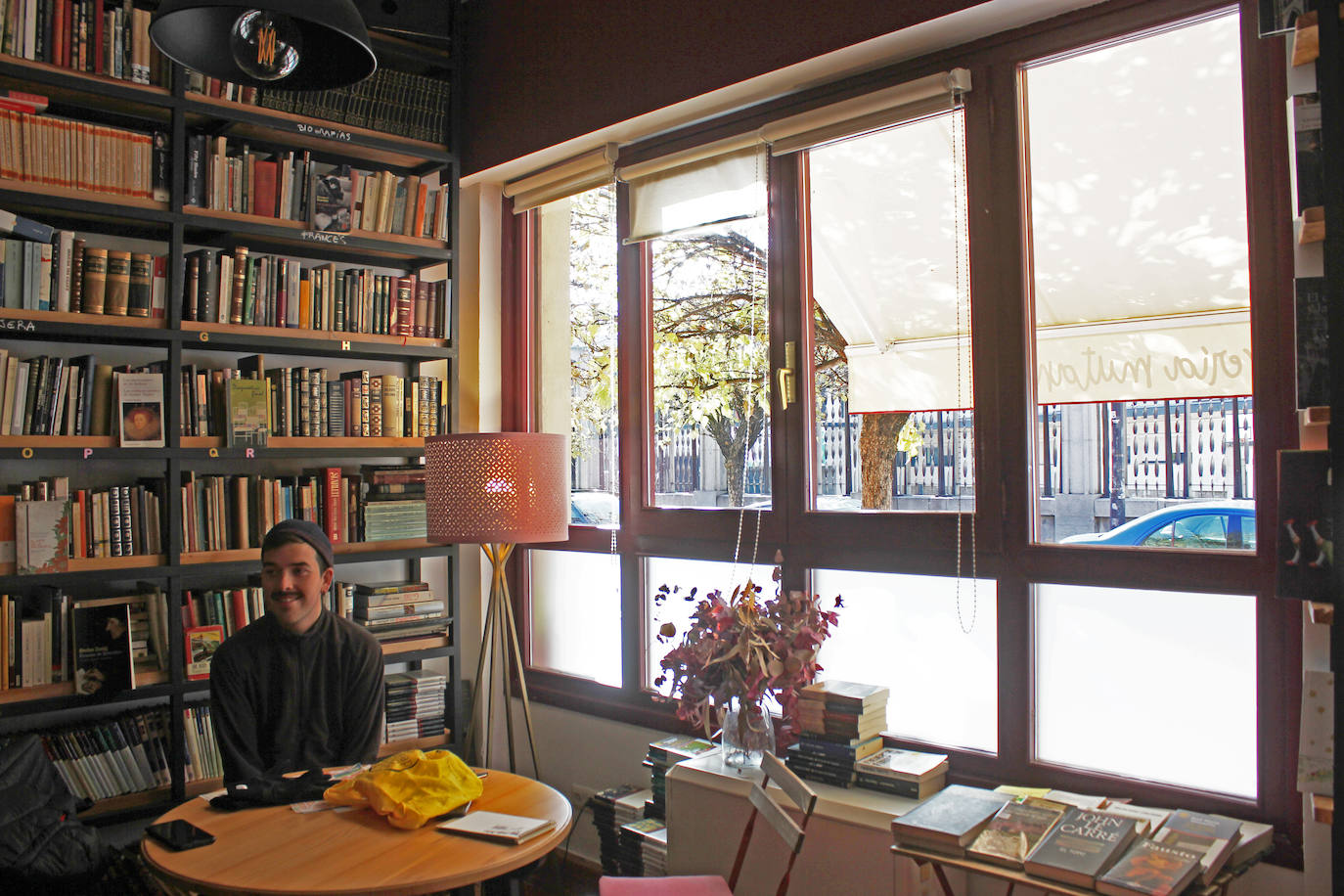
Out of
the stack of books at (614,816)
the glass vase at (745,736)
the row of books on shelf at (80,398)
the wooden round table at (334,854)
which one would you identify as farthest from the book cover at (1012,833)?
the row of books on shelf at (80,398)

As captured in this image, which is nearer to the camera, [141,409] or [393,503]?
[141,409]

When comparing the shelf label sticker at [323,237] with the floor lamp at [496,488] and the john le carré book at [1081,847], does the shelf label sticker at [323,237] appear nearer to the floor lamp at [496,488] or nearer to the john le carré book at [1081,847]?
the floor lamp at [496,488]

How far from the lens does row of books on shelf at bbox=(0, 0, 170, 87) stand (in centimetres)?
290

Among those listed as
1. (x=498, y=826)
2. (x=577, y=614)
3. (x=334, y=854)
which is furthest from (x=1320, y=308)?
(x=577, y=614)

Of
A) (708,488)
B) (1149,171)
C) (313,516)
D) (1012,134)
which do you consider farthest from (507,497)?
(1149,171)

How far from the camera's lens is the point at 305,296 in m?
3.53

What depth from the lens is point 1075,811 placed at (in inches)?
78.5

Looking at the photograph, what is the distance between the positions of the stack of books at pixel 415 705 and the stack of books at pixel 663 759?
1046 millimetres

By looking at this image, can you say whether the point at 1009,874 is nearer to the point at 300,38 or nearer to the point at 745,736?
the point at 745,736

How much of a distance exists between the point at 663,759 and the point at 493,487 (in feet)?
3.30

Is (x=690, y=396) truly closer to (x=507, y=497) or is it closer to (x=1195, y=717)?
(x=507, y=497)

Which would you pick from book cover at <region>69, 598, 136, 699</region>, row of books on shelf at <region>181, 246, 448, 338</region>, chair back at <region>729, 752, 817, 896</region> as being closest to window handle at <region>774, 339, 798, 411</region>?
chair back at <region>729, 752, 817, 896</region>

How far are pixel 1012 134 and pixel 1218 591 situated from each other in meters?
1.26

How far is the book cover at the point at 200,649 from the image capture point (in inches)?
126
